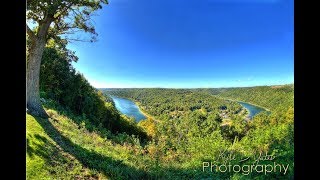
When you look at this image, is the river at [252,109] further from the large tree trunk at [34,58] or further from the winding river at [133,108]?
the large tree trunk at [34,58]

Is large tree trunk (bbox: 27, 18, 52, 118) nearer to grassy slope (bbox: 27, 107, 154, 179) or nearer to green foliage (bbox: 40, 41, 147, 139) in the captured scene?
green foliage (bbox: 40, 41, 147, 139)

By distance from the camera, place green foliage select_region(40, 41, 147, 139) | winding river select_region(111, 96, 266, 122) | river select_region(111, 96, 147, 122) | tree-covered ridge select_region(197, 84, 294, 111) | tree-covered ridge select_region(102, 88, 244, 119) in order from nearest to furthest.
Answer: tree-covered ridge select_region(197, 84, 294, 111) < tree-covered ridge select_region(102, 88, 244, 119) < river select_region(111, 96, 147, 122) < winding river select_region(111, 96, 266, 122) < green foliage select_region(40, 41, 147, 139)

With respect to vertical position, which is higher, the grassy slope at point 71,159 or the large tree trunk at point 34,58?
the large tree trunk at point 34,58

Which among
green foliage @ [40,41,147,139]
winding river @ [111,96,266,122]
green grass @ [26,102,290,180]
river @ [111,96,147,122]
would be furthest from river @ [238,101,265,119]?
green foliage @ [40,41,147,139]

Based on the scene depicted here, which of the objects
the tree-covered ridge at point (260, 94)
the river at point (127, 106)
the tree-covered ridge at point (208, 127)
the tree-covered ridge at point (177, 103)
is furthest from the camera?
the river at point (127, 106)

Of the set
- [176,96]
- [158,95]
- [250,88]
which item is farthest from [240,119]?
[158,95]

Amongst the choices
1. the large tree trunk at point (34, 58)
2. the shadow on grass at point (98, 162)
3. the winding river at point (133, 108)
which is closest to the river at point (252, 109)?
the winding river at point (133, 108)

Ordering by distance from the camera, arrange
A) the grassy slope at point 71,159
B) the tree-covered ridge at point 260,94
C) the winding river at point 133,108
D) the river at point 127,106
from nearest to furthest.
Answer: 1. the grassy slope at point 71,159
2. the tree-covered ridge at point 260,94
3. the river at point 127,106
4. the winding river at point 133,108
